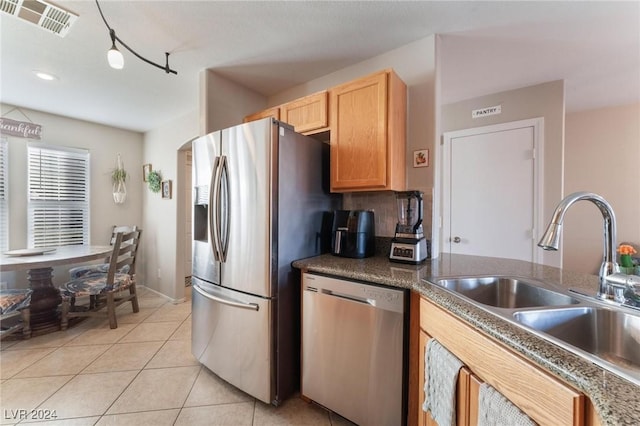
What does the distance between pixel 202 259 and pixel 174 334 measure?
126 cm

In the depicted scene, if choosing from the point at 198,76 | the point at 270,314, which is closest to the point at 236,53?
the point at 198,76

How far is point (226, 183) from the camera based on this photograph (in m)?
1.74

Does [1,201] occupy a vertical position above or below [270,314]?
above

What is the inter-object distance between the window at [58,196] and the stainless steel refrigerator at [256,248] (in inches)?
112

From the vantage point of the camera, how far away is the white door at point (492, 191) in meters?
2.59

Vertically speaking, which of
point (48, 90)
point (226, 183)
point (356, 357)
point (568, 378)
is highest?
point (48, 90)

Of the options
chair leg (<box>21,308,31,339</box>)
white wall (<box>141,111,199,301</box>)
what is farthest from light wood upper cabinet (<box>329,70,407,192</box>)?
chair leg (<box>21,308,31,339</box>)

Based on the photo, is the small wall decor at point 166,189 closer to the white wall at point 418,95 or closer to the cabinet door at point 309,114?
the cabinet door at point 309,114

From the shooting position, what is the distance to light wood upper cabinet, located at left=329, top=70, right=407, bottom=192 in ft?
5.65

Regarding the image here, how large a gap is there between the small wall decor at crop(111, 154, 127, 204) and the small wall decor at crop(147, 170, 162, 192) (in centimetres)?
44

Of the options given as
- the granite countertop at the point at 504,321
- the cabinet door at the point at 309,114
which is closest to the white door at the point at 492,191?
the granite countertop at the point at 504,321

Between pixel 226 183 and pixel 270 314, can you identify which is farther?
pixel 226 183

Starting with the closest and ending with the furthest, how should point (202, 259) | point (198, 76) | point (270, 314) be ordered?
point (270, 314) < point (202, 259) < point (198, 76)

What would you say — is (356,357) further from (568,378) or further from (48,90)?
(48,90)
